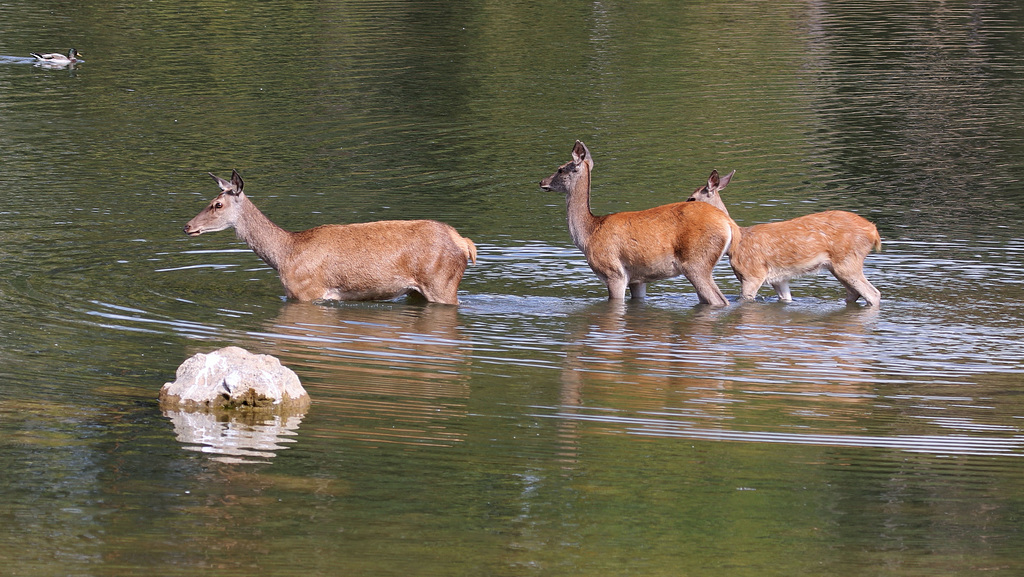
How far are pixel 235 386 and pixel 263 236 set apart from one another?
15.7 ft

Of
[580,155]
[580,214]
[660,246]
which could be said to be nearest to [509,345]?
[660,246]

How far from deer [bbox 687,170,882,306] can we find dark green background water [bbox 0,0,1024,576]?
0.31 metres

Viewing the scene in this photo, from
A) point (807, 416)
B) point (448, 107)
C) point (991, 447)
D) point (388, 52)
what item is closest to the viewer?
point (991, 447)

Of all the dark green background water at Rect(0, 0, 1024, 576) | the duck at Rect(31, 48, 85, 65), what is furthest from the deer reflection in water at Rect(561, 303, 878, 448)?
the duck at Rect(31, 48, 85, 65)

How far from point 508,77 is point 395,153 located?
25.7 ft

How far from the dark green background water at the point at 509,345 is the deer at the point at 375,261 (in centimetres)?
21

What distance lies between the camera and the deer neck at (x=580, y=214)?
46.3 ft

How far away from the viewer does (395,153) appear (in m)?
22.0

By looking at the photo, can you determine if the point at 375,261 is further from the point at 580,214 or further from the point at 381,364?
the point at 381,364

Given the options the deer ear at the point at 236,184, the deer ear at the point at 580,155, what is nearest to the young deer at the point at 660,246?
the deer ear at the point at 580,155

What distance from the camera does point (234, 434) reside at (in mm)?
8625

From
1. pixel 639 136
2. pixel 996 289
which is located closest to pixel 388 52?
pixel 639 136

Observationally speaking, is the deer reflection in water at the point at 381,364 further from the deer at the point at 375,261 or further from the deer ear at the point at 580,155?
the deer ear at the point at 580,155

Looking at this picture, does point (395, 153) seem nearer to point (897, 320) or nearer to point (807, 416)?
point (897, 320)
